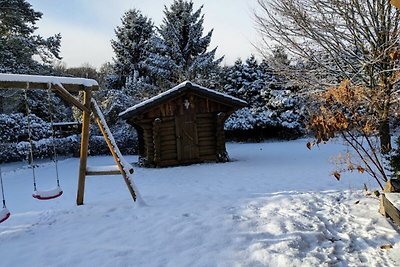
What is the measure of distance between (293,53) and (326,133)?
344 centimetres

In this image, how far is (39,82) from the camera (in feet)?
16.8

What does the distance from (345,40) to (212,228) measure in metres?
5.82

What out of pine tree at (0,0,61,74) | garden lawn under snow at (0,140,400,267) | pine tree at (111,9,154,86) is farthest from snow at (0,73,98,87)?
pine tree at (111,9,154,86)

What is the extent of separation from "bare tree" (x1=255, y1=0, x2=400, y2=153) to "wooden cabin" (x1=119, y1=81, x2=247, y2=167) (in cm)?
414

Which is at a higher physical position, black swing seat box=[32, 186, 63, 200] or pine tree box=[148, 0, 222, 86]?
pine tree box=[148, 0, 222, 86]

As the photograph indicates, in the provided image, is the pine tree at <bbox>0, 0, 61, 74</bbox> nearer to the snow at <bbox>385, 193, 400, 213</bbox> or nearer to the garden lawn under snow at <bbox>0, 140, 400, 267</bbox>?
the garden lawn under snow at <bbox>0, 140, 400, 267</bbox>

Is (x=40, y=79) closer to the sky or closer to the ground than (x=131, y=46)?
closer to the ground

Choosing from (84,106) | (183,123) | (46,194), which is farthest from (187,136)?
(46,194)

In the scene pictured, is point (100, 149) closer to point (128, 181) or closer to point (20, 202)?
point (20, 202)

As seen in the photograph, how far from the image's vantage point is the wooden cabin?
37.9ft

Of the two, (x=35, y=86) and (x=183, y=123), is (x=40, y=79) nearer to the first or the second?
(x=35, y=86)

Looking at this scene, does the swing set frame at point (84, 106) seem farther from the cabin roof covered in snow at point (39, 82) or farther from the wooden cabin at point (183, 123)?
the wooden cabin at point (183, 123)

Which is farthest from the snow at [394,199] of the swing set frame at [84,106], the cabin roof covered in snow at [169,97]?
the cabin roof covered in snow at [169,97]

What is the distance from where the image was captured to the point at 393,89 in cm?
740
